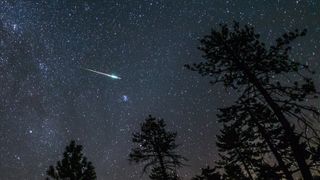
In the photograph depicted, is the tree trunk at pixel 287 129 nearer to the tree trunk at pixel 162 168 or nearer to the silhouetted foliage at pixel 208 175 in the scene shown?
the tree trunk at pixel 162 168

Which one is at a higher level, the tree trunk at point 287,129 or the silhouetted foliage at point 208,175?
the silhouetted foliage at point 208,175

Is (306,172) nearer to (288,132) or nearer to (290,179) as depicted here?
(288,132)

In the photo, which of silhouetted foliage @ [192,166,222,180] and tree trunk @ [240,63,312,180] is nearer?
tree trunk @ [240,63,312,180]

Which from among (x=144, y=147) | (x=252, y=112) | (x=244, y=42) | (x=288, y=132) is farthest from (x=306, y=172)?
(x=144, y=147)

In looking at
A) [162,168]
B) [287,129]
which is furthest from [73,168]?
[287,129]

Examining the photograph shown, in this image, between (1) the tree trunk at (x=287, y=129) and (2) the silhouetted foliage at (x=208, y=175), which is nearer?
(1) the tree trunk at (x=287, y=129)

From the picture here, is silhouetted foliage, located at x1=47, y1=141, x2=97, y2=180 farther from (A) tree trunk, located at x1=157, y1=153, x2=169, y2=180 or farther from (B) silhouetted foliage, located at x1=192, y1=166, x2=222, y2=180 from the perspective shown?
(B) silhouetted foliage, located at x1=192, y1=166, x2=222, y2=180

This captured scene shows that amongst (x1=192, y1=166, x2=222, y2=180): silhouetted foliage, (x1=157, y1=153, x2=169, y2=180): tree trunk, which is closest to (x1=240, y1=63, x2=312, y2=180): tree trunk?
(x1=157, y1=153, x2=169, y2=180): tree trunk

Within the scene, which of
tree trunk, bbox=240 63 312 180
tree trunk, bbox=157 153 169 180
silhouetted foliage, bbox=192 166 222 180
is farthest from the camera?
silhouetted foliage, bbox=192 166 222 180

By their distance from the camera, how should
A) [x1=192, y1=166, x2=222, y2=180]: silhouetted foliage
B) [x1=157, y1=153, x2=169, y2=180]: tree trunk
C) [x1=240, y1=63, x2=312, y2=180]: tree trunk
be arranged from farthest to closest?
[x1=192, y1=166, x2=222, y2=180]: silhouetted foliage → [x1=157, y1=153, x2=169, y2=180]: tree trunk → [x1=240, y1=63, x2=312, y2=180]: tree trunk

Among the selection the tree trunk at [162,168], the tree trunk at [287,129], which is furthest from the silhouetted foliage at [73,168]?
the tree trunk at [287,129]

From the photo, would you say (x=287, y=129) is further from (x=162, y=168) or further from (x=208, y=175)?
(x=208, y=175)

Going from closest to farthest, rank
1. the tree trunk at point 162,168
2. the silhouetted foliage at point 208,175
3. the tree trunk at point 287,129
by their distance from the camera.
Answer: the tree trunk at point 287,129, the tree trunk at point 162,168, the silhouetted foliage at point 208,175

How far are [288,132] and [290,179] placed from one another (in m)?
5.43
